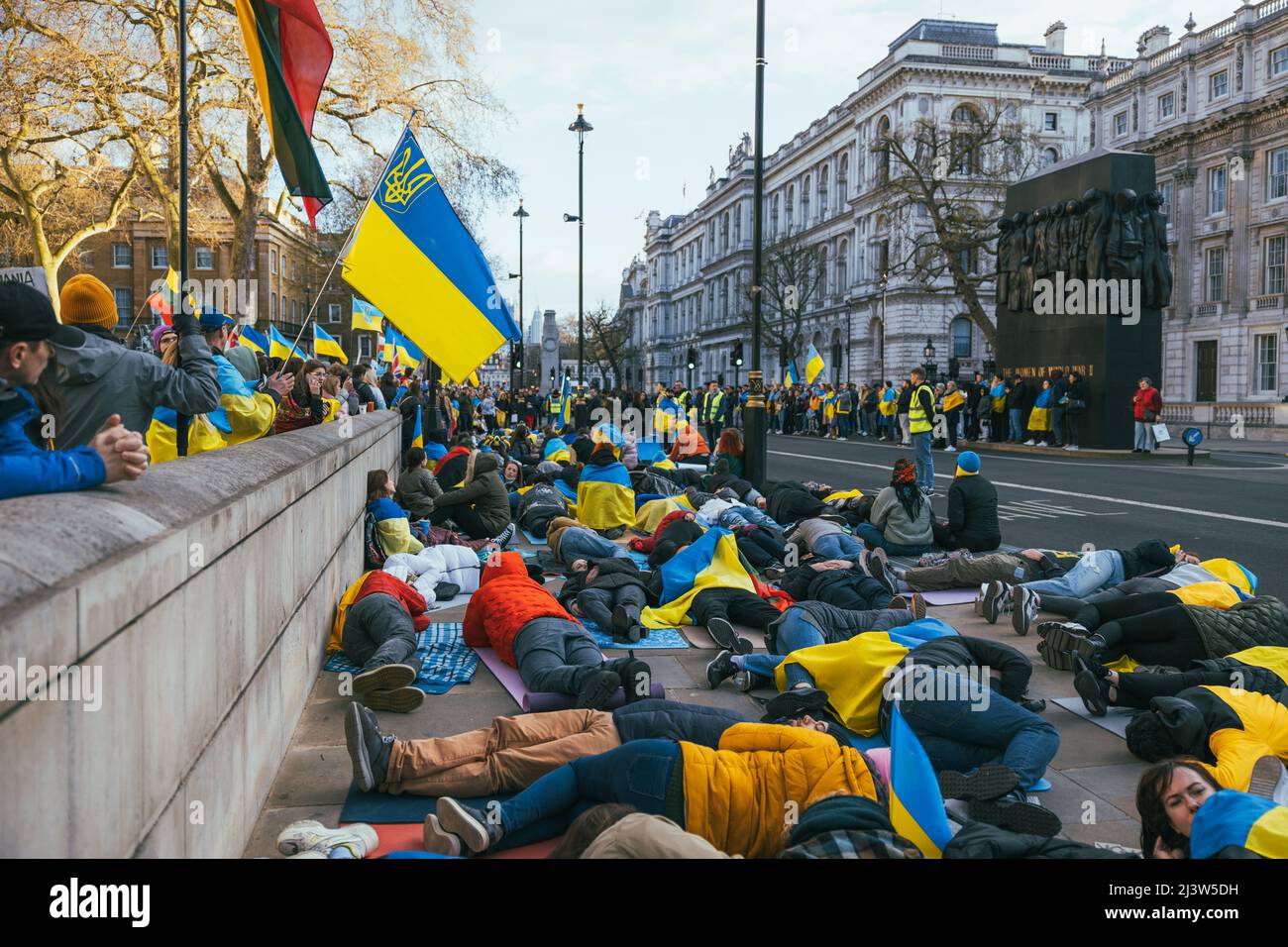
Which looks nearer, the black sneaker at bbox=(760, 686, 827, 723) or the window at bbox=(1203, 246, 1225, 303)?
the black sneaker at bbox=(760, 686, 827, 723)

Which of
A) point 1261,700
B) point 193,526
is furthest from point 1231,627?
point 193,526

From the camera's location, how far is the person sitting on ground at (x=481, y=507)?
36.3 feet

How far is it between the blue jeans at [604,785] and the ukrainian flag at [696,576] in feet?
12.2

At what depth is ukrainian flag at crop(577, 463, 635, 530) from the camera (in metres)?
12.0

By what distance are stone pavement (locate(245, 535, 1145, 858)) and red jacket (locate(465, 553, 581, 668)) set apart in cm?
23

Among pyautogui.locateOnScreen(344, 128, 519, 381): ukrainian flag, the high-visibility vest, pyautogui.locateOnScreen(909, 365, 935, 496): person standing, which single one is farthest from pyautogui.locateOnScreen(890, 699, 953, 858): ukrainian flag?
the high-visibility vest

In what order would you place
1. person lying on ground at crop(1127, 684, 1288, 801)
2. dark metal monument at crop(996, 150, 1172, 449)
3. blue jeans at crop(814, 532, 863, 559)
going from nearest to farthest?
person lying on ground at crop(1127, 684, 1288, 801)
blue jeans at crop(814, 532, 863, 559)
dark metal monument at crop(996, 150, 1172, 449)

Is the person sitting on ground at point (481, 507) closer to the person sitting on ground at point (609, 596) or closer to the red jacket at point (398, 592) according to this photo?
the person sitting on ground at point (609, 596)

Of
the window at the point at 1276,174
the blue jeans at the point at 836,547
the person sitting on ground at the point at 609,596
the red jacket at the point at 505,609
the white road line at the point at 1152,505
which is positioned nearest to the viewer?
the red jacket at the point at 505,609

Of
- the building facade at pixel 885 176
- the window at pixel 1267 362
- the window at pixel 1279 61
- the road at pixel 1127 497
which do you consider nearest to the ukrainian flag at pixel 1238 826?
the road at pixel 1127 497

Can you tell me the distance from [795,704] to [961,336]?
226 ft

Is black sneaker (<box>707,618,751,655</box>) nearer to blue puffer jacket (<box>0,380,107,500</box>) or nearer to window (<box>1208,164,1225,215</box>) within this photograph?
blue puffer jacket (<box>0,380,107,500</box>)
